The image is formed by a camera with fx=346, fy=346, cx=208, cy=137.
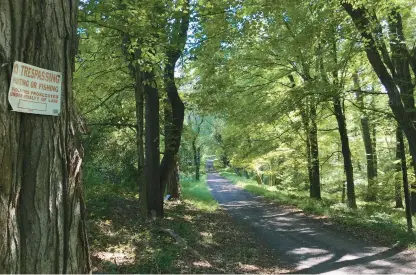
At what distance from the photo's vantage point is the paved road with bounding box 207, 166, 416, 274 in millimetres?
8156

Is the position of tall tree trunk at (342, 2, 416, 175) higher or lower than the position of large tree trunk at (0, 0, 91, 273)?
higher

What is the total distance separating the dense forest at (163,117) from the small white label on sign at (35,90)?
0.04 m

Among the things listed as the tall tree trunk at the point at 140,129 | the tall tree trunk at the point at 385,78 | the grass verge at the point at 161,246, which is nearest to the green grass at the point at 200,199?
the grass verge at the point at 161,246

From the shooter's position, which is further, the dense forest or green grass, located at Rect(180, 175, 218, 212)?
green grass, located at Rect(180, 175, 218, 212)

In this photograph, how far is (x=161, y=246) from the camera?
7812 millimetres

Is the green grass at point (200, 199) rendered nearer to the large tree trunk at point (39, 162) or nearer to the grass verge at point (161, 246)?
the grass verge at point (161, 246)

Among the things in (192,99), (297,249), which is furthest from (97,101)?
(297,249)

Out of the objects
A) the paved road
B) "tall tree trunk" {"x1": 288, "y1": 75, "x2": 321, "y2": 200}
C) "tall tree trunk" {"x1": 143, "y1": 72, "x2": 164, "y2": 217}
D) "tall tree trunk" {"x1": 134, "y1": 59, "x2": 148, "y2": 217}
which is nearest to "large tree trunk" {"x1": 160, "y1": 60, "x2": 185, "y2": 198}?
"tall tree trunk" {"x1": 143, "y1": 72, "x2": 164, "y2": 217}

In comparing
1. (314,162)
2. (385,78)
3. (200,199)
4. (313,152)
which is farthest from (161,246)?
(314,162)

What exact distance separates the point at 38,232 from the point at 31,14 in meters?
1.31

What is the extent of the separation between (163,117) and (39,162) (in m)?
12.4

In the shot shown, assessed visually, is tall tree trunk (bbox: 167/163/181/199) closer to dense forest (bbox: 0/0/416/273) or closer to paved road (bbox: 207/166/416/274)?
dense forest (bbox: 0/0/416/273)

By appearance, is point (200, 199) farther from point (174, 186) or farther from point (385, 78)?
point (385, 78)

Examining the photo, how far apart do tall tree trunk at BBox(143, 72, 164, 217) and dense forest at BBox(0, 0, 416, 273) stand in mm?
42
